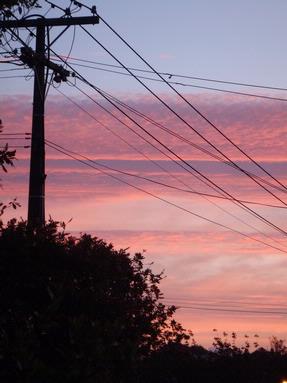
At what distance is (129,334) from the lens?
563 inches

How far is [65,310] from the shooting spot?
11961 mm

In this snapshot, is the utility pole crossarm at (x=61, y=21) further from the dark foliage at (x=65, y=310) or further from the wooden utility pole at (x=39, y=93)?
the dark foliage at (x=65, y=310)

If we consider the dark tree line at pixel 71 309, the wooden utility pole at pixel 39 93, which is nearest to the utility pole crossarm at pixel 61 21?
the wooden utility pole at pixel 39 93

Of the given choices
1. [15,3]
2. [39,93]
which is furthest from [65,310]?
[39,93]

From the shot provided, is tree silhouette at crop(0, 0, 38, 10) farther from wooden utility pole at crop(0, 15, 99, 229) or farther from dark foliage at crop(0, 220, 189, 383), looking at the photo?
wooden utility pole at crop(0, 15, 99, 229)

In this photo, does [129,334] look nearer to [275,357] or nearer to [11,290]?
[11,290]

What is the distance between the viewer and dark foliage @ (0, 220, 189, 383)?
10.7 m

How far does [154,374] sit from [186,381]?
1273 millimetres

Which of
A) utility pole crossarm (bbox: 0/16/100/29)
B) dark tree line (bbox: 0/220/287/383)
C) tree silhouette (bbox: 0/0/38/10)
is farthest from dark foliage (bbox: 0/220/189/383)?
utility pole crossarm (bbox: 0/16/100/29)

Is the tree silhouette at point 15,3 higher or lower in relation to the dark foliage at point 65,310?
higher

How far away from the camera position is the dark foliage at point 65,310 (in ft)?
35.0

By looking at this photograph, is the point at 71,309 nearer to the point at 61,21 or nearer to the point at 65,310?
the point at 65,310

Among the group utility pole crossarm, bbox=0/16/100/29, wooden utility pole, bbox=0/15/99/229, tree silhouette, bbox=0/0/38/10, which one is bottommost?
tree silhouette, bbox=0/0/38/10

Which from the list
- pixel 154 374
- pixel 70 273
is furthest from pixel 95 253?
pixel 154 374
